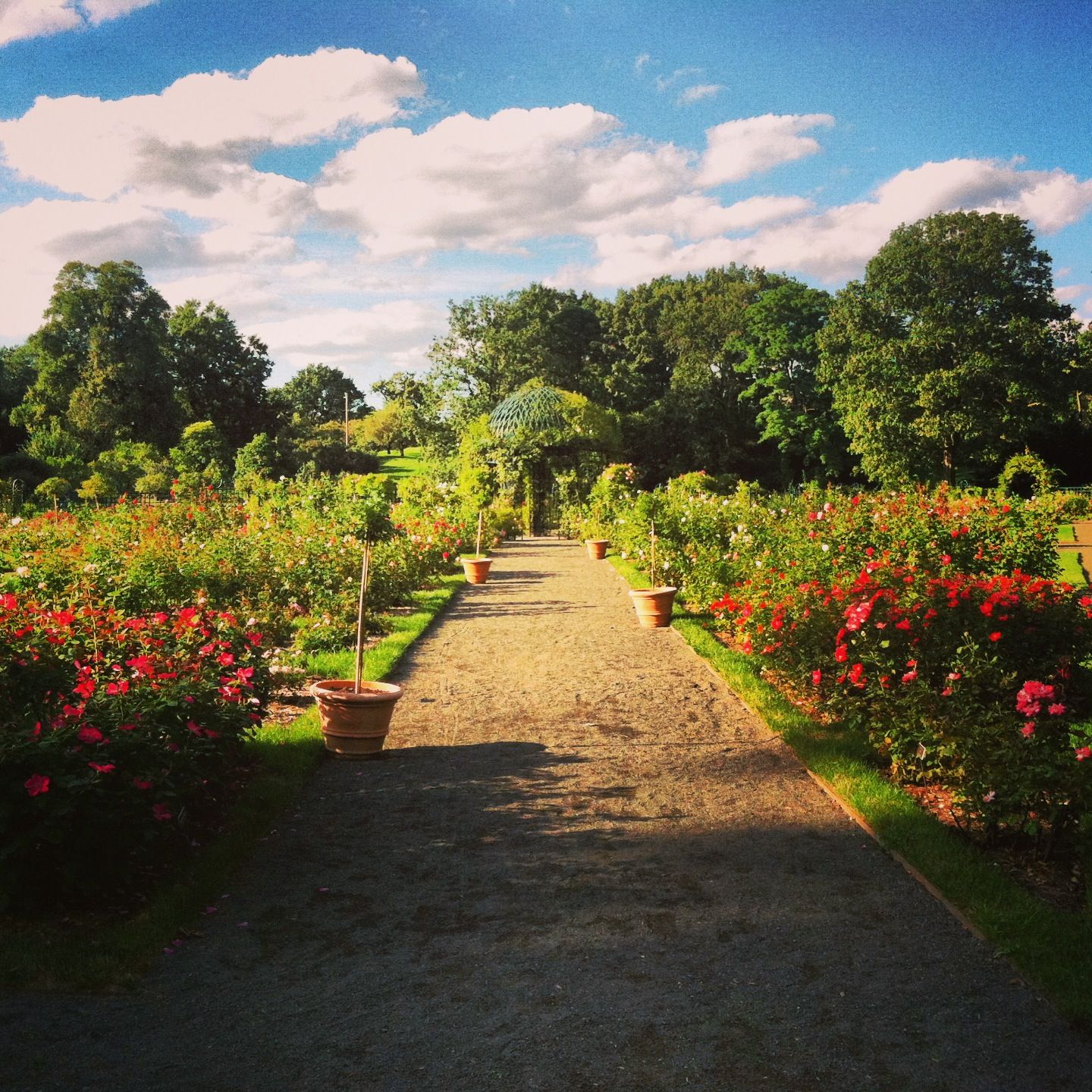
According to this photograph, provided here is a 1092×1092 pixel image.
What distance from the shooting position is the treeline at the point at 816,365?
2694cm

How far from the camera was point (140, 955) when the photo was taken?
2.94m

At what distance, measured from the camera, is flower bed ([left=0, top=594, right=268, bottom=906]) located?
123 inches

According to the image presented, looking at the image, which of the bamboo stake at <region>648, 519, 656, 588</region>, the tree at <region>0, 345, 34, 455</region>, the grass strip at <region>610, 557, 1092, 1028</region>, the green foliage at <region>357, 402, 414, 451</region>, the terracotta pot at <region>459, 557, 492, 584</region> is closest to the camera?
the grass strip at <region>610, 557, 1092, 1028</region>

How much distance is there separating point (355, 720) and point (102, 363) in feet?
125

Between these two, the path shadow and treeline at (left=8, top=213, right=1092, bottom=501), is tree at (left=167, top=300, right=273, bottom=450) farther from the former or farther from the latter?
the path shadow

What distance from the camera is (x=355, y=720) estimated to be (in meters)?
5.13

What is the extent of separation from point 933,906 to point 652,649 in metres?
4.95

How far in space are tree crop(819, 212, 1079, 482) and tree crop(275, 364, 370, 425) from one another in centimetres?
4572

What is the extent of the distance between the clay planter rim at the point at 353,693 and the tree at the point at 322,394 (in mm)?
64111

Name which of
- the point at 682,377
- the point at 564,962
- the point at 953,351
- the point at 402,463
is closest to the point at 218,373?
the point at 402,463

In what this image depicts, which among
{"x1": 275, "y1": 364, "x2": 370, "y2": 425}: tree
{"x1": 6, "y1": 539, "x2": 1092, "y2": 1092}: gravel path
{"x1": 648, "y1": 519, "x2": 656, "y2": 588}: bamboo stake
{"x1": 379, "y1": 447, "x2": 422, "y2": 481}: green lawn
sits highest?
{"x1": 275, "y1": 364, "x2": 370, "y2": 425}: tree

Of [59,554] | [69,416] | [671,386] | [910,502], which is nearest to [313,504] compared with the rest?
[59,554]

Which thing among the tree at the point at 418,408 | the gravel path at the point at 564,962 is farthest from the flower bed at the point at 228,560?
the tree at the point at 418,408

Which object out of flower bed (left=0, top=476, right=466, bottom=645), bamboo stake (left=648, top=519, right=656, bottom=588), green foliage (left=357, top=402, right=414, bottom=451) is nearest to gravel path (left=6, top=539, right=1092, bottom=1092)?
flower bed (left=0, top=476, right=466, bottom=645)
